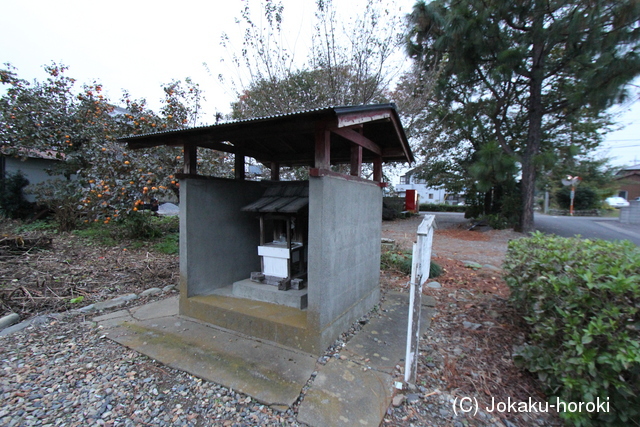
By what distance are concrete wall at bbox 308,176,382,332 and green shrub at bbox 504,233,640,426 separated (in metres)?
1.46

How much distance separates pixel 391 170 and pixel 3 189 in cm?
1285

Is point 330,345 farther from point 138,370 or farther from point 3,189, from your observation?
point 3,189

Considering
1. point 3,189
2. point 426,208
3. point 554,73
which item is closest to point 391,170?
point 554,73

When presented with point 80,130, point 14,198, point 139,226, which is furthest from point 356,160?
point 14,198

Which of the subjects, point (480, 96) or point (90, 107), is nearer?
point (90, 107)

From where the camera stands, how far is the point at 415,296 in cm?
190

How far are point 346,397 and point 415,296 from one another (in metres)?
0.84

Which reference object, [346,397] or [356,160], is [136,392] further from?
[356,160]

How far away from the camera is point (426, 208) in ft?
88.4

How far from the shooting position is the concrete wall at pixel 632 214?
14344mm

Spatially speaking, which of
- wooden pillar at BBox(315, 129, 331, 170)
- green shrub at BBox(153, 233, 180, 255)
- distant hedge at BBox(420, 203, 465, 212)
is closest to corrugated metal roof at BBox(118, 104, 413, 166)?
wooden pillar at BBox(315, 129, 331, 170)

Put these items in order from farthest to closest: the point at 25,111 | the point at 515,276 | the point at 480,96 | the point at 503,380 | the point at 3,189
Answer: the point at 480,96
the point at 3,189
the point at 25,111
the point at 515,276
the point at 503,380

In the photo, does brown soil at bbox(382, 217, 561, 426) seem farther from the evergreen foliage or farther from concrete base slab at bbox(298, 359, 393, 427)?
the evergreen foliage

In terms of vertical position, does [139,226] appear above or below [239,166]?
below
